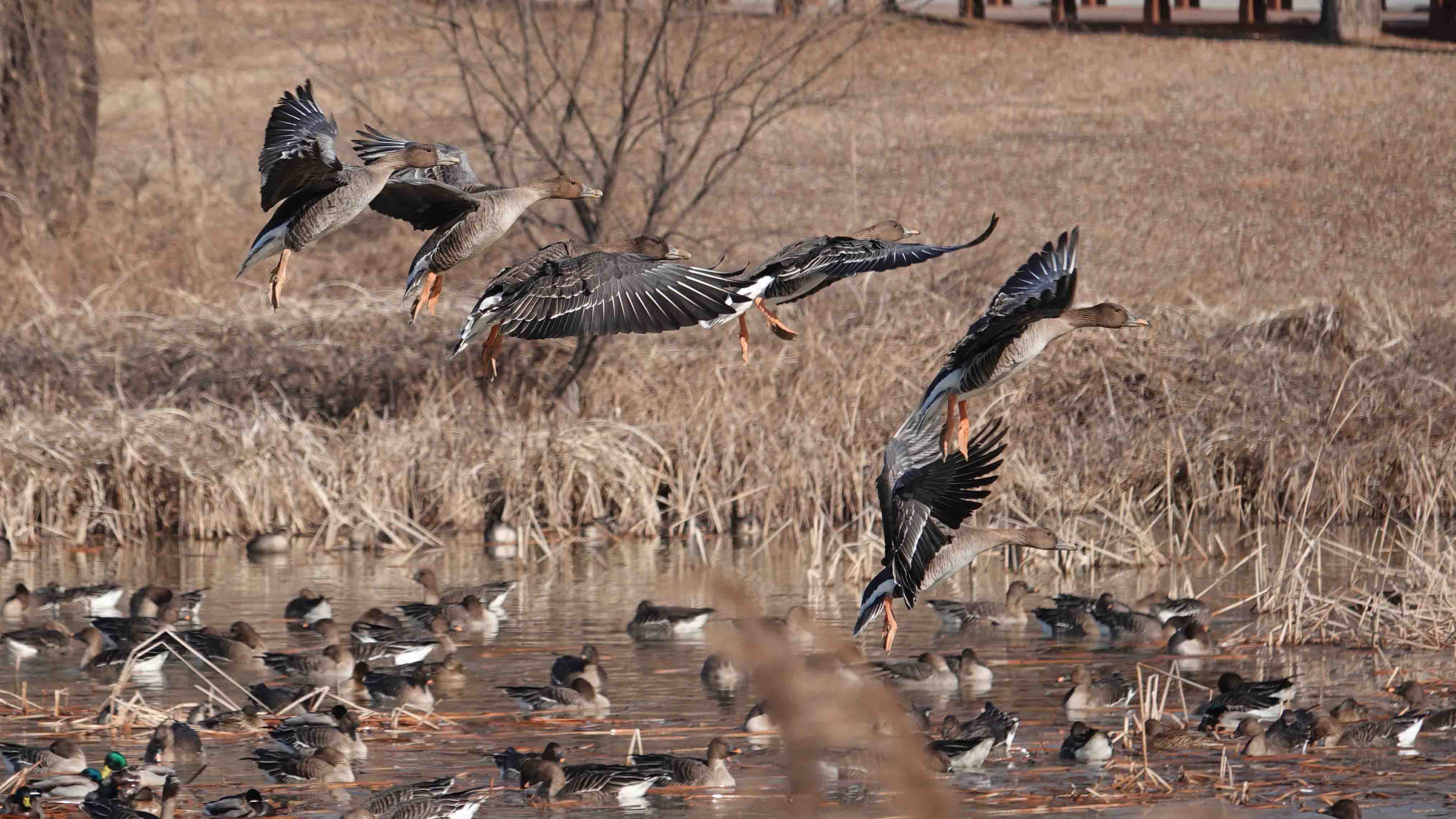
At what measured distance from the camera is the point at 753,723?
35.8 ft

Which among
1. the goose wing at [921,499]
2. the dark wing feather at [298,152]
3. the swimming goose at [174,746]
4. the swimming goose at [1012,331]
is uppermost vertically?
the dark wing feather at [298,152]

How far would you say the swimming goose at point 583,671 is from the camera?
37.8ft

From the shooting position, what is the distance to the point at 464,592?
45.9 ft

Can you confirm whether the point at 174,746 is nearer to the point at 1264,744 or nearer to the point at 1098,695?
the point at 1098,695

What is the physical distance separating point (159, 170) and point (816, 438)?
15807 millimetres

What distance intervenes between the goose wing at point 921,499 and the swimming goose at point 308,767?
339 cm

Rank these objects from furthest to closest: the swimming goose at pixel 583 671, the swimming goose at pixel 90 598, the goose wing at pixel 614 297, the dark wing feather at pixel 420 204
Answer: the swimming goose at pixel 90 598
the swimming goose at pixel 583 671
the dark wing feather at pixel 420 204
the goose wing at pixel 614 297

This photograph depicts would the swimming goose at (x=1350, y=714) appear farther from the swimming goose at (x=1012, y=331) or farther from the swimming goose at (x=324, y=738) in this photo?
the swimming goose at (x=324, y=738)

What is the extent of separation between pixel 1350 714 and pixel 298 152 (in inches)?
258

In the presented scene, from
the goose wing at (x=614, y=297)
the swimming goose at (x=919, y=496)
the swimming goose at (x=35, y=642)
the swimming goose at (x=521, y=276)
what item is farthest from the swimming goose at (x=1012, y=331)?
the swimming goose at (x=35, y=642)

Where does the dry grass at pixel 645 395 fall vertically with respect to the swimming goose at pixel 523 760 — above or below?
above

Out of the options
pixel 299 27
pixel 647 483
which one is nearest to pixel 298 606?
pixel 647 483

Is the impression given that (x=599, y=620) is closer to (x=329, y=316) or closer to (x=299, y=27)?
(x=329, y=316)

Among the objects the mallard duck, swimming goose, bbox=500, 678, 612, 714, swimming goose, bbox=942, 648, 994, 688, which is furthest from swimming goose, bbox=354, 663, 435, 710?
swimming goose, bbox=942, 648, 994, 688
